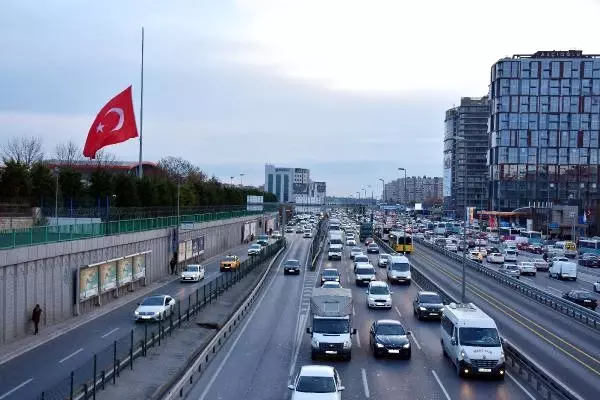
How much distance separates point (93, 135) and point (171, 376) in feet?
87.4

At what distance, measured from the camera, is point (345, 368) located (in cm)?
2580

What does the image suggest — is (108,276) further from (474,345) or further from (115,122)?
(474,345)

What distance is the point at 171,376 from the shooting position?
22.6m

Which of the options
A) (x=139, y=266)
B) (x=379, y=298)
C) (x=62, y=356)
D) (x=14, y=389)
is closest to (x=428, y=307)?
(x=379, y=298)

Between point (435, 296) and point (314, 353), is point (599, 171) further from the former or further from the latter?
point (314, 353)

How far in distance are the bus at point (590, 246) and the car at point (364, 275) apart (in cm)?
4989

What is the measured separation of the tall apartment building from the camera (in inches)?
6201

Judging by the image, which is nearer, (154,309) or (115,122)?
(154,309)

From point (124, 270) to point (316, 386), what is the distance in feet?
95.9

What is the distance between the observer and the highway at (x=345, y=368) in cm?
2206

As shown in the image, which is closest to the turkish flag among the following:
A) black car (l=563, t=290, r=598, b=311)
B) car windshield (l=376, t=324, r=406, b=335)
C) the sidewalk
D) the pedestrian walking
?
the sidewalk

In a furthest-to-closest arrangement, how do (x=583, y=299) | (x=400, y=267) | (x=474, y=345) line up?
(x=400, y=267) < (x=583, y=299) < (x=474, y=345)

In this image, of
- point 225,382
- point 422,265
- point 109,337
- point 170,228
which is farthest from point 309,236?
point 225,382

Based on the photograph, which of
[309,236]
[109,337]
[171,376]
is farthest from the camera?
[309,236]
